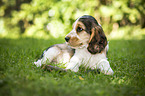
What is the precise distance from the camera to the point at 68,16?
8.20m

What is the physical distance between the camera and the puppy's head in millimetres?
2680

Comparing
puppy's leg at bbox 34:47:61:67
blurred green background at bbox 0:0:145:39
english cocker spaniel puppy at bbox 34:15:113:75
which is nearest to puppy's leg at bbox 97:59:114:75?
english cocker spaniel puppy at bbox 34:15:113:75

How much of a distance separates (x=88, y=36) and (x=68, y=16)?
5.67 m

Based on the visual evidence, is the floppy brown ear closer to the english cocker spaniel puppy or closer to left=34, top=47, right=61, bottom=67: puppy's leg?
the english cocker spaniel puppy

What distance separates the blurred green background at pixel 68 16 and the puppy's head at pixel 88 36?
5.17m

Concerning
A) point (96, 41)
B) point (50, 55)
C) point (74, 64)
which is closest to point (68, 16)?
point (50, 55)

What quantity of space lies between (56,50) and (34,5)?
769cm

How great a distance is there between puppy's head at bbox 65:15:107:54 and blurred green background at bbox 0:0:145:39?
517 centimetres

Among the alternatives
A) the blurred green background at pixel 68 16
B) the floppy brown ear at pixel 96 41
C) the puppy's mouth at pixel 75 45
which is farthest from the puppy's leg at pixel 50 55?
the blurred green background at pixel 68 16

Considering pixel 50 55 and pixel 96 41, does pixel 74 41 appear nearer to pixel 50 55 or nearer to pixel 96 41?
pixel 96 41

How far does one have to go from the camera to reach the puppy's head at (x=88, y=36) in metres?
2.68

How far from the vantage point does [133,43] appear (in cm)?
717

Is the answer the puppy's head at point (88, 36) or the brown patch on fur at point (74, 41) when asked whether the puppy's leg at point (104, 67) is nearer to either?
the puppy's head at point (88, 36)

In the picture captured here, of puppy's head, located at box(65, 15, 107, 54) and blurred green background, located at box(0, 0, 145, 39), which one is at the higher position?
blurred green background, located at box(0, 0, 145, 39)
